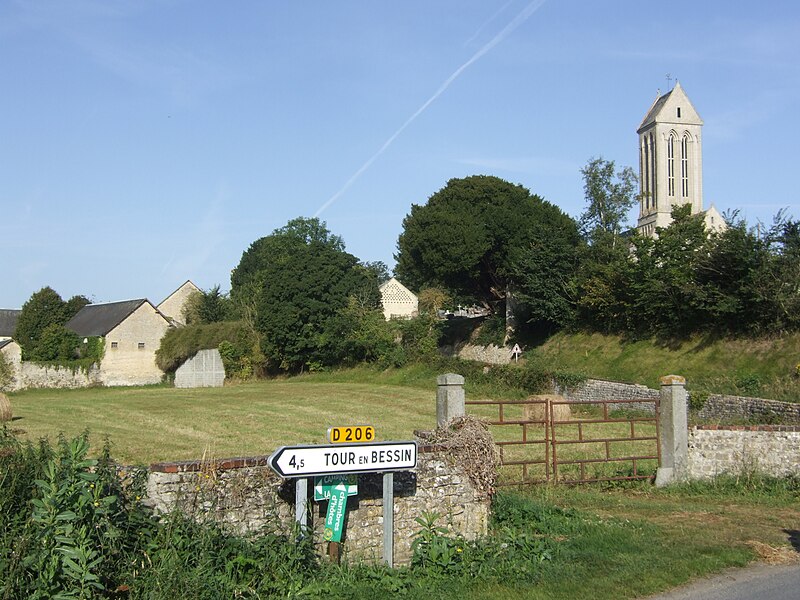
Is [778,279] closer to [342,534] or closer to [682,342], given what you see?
[682,342]

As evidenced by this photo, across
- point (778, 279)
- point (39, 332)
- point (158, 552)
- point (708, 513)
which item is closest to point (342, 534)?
point (158, 552)

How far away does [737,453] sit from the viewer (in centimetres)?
1364

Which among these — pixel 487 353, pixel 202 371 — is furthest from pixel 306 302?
pixel 487 353

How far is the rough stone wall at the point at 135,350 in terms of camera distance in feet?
173

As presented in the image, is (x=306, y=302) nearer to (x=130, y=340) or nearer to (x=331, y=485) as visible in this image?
(x=130, y=340)

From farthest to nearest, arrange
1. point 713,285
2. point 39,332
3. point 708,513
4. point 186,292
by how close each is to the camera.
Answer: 1. point 186,292
2. point 39,332
3. point 713,285
4. point 708,513

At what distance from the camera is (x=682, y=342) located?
32.3 metres

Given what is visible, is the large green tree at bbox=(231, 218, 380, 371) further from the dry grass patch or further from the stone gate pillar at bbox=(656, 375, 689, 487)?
the dry grass patch

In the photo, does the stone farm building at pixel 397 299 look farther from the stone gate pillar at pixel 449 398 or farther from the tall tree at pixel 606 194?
the stone gate pillar at pixel 449 398

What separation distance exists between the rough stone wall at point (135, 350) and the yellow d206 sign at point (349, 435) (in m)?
48.6

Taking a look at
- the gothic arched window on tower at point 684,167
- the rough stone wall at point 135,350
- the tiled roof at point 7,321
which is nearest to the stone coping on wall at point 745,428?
the rough stone wall at point 135,350

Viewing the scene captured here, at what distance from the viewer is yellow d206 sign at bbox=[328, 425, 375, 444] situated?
7602 mm

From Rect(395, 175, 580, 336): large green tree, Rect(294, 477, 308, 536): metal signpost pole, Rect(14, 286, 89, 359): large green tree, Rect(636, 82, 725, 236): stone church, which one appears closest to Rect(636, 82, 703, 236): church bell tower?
Rect(636, 82, 725, 236): stone church

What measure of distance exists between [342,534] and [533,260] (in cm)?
3576
